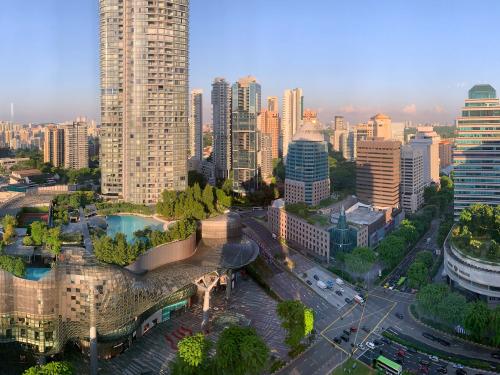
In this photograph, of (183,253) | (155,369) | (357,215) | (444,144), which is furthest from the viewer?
(444,144)

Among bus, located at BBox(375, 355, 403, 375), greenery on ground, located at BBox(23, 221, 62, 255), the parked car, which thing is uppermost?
greenery on ground, located at BBox(23, 221, 62, 255)

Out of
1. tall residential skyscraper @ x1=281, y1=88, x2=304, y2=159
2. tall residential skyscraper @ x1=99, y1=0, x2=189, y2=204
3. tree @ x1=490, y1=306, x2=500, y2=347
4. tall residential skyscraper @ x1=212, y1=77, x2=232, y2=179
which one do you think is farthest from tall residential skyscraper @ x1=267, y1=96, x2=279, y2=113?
tree @ x1=490, y1=306, x2=500, y2=347

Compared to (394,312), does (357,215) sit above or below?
above

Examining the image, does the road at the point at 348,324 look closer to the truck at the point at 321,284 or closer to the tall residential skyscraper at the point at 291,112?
the truck at the point at 321,284

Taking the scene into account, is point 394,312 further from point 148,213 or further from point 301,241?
point 148,213

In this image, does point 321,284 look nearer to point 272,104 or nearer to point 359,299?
point 359,299

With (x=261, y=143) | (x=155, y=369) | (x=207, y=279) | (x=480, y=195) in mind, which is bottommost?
(x=155, y=369)

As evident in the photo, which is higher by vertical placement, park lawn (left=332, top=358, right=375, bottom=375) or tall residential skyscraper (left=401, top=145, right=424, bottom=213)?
tall residential skyscraper (left=401, top=145, right=424, bottom=213)

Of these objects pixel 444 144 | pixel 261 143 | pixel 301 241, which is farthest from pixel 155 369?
pixel 444 144

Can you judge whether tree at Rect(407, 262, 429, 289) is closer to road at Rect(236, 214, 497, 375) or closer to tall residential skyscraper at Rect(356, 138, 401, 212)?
road at Rect(236, 214, 497, 375)
